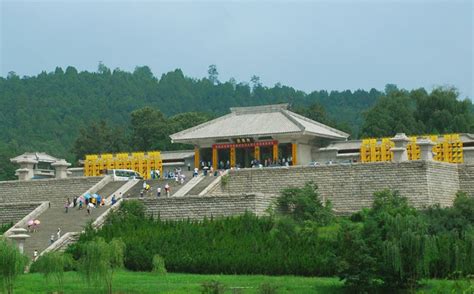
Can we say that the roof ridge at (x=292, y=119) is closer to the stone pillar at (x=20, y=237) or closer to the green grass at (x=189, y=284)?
the stone pillar at (x=20, y=237)

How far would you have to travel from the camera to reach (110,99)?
12625cm

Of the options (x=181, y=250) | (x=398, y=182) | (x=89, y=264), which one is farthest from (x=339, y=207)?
(x=89, y=264)

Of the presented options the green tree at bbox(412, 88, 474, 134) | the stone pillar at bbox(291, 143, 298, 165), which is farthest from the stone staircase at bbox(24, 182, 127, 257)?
the green tree at bbox(412, 88, 474, 134)

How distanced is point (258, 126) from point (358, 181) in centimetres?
870

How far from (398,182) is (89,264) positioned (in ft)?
55.2

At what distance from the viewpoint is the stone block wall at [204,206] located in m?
42.1

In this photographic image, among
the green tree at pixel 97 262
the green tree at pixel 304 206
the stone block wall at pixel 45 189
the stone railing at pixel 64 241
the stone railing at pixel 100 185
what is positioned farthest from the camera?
the stone block wall at pixel 45 189

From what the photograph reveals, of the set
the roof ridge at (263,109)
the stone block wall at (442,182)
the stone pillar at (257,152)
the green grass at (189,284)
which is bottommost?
the green grass at (189,284)

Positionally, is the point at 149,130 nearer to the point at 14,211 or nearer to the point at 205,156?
the point at 205,156

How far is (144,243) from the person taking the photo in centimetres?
3750

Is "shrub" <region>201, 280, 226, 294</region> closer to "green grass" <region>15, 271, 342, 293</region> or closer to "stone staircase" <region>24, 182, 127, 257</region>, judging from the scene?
"green grass" <region>15, 271, 342, 293</region>

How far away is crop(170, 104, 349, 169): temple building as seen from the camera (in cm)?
5081

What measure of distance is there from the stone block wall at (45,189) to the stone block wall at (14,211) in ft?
6.72

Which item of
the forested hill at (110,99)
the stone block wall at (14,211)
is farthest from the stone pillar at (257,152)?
the forested hill at (110,99)
